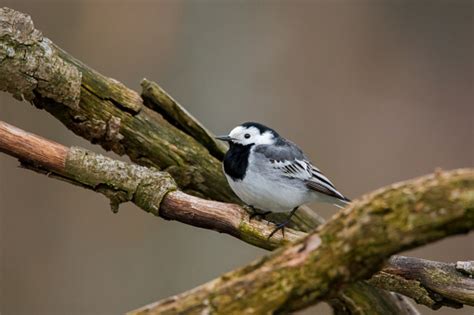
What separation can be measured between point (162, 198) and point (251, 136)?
2.47 ft

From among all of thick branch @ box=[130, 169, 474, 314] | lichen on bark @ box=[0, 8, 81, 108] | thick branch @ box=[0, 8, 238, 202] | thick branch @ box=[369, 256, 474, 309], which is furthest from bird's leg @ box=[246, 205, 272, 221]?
thick branch @ box=[130, 169, 474, 314]

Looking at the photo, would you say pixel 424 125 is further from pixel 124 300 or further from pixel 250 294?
pixel 250 294

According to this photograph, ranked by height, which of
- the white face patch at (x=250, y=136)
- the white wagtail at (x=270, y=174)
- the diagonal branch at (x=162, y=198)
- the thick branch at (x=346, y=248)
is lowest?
the thick branch at (x=346, y=248)

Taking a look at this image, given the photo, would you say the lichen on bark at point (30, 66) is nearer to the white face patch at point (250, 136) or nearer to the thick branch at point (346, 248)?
the white face patch at point (250, 136)

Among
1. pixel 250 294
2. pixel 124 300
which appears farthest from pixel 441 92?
pixel 250 294

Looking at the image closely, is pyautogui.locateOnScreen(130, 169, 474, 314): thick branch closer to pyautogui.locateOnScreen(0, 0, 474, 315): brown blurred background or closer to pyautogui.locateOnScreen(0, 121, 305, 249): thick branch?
pyautogui.locateOnScreen(0, 121, 305, 249): thick branch

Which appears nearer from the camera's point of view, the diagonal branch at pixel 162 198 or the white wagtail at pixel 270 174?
the diagonal branch at pixel 162 198

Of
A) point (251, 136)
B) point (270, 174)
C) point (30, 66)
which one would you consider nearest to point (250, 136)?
point (251, 136)

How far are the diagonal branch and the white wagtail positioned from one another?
0.25 meters

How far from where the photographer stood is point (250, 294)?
1.77m

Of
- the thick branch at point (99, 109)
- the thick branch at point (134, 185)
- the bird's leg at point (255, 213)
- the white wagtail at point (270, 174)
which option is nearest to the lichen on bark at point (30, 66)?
the thick branch at point (99, 109)

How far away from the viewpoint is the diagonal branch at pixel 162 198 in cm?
284

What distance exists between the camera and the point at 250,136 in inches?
144

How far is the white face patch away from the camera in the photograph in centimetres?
363
